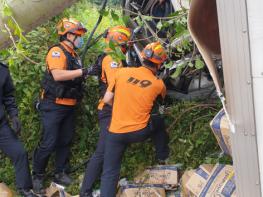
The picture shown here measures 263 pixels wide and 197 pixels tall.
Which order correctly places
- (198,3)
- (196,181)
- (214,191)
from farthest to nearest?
(196,181), (214,191), (198,3)

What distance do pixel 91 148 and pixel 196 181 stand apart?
84.6 inches

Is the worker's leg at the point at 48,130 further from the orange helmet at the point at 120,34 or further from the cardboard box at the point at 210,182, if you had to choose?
the cardboard box at the point at 210,182

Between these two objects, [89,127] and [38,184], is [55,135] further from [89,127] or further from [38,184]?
[89,127]

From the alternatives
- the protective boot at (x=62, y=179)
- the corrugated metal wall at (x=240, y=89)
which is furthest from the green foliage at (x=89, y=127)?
the corrugated metal wall at (x=240, y=89)

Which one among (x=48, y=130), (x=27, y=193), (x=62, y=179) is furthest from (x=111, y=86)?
(x=62, y=179)

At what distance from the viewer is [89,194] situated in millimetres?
6117

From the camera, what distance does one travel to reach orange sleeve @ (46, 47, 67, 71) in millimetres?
6012

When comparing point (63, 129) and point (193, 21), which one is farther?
point (63, 129)

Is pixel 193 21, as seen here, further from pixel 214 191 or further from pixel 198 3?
pixel 214 191

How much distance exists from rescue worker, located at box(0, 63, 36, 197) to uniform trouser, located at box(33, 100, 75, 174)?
38 centimetres

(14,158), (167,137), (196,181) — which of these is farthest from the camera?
(167,137)

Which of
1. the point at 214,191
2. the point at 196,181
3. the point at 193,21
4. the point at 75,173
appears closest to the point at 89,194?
the point at 75,173

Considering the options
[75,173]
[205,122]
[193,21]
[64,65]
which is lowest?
[75,173]

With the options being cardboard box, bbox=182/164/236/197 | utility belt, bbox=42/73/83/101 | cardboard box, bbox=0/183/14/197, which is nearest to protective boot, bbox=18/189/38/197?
cardboard box, bbox=0/183/14/197
